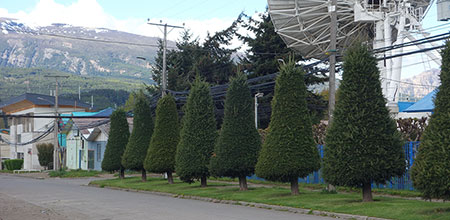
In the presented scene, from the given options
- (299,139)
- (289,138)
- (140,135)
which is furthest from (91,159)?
(299,139)

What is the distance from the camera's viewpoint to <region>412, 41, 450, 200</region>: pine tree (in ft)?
47.9

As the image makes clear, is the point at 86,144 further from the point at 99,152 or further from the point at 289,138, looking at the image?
the point at 289,138

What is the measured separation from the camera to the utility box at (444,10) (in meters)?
24.9

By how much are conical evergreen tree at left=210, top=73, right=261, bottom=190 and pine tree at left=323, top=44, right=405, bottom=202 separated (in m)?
7.02

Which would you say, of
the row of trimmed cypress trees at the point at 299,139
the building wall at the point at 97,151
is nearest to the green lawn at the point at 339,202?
the row of trimmed cypress trees at the point at 299,139

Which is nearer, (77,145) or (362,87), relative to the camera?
(362,87)

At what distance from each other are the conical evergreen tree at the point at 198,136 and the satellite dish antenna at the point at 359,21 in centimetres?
887

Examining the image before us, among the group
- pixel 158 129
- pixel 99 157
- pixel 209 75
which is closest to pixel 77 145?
pixel 99 157

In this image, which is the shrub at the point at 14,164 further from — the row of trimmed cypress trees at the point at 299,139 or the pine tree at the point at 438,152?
the pine tree at the point at 438,152

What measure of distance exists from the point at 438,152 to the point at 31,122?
2839 inches

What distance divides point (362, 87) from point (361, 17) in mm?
17259

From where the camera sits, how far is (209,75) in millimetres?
54719

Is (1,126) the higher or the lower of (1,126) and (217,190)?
the higher

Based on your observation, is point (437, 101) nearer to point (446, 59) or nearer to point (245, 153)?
point (446, 59)
